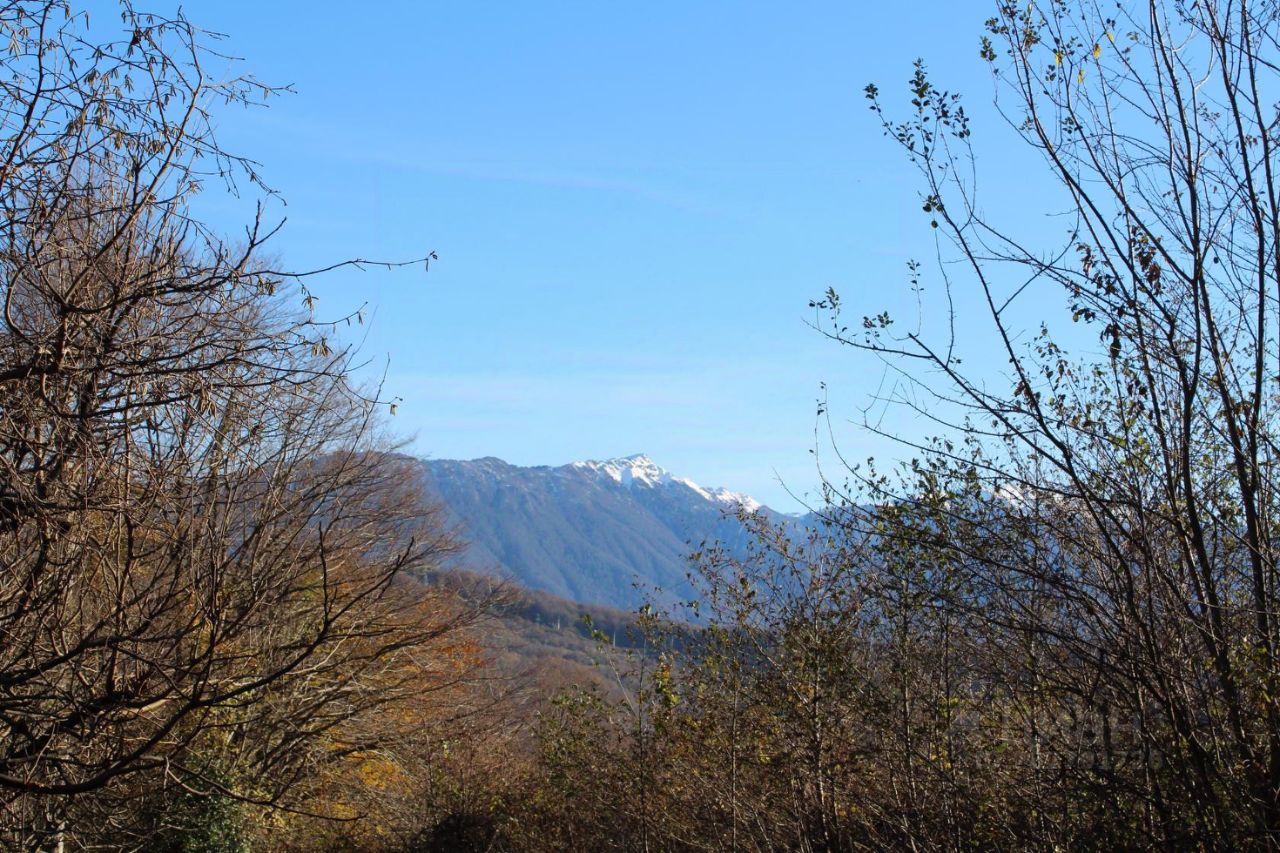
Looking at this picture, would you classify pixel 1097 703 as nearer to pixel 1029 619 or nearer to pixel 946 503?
pixel 1029 619

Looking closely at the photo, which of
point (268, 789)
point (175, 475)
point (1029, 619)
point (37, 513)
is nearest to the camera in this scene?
point (37, 513)

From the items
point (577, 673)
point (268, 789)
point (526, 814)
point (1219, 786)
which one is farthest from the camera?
point (577, 673)

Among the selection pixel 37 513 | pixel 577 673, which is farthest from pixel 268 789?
pixel 577 673

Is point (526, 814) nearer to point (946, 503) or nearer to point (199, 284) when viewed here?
point (946, 503)

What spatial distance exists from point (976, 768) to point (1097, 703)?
3.40ft

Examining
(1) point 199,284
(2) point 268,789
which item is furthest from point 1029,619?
(2) point 268,789

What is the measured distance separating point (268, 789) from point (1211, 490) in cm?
1550

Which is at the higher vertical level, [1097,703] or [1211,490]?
[1211,490]

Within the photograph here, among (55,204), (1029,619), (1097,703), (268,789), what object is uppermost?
(55,204)

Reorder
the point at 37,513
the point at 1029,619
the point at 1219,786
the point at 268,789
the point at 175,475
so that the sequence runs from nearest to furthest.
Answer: the point at 37,513 → the point at 1219,786 → the point at 175,475 → the point at 1029,619 → the point at 268,789

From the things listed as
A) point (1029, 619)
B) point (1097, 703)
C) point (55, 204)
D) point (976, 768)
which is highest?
point (55, 204)

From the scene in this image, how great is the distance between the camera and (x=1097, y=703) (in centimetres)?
527

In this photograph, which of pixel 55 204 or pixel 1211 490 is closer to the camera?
pixel 55 204

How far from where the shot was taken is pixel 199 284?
4.39 meters
